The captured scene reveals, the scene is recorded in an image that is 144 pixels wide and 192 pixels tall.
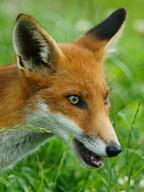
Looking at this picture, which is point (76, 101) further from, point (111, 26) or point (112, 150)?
point (111, 26)

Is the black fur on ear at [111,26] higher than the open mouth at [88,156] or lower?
higher

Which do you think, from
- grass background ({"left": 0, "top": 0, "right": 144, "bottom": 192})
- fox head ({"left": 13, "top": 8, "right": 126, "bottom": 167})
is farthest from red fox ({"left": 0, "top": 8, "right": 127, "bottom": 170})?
grass background ({"left": 0, "top": 0, "right": 144, "bottom": 192})

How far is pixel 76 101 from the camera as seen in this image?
6516mm

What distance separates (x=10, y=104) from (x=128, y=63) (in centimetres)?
509

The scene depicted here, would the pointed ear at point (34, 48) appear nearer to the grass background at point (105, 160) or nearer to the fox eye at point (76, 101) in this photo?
the fox eye at point (76, 101)

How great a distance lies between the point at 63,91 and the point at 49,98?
0.17m

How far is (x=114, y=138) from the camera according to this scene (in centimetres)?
622

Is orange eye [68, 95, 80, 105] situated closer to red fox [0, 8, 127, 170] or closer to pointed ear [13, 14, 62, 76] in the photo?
red fox [0, 8, 127, 170]

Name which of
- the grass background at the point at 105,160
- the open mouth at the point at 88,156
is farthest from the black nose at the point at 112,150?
the open mouth at the point at 88,156

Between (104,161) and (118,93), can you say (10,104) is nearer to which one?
(104,161)

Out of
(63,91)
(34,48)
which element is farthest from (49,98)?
(34,48)

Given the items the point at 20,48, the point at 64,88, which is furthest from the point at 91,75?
the point at 20,48

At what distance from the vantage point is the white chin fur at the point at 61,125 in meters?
6.30

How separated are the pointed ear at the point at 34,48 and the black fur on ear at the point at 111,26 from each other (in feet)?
2.88
